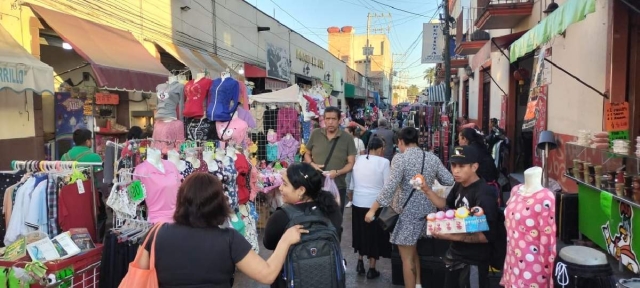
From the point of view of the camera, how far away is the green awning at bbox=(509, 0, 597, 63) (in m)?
4.15

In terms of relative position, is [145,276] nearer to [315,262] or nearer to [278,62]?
[315,262]

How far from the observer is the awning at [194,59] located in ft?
42.8

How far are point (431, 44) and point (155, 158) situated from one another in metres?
18.3

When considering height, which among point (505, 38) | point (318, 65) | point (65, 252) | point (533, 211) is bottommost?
point (65, 252)

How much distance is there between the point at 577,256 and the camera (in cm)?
292

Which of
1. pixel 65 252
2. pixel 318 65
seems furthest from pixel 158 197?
pixel 318 65

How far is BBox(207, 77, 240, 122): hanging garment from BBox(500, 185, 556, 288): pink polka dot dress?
3.76 meters

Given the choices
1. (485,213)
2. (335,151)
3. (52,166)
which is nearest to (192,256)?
(485,213)

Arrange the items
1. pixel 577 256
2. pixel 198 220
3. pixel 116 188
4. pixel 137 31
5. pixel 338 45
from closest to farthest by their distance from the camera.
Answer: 1. pixel 198 220
2. pixel 577 256
3. pixel 116 188
4. pixel 137 31
5. pixel 338 45

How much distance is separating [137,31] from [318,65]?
1909 cm

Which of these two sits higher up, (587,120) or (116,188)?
(587,120)

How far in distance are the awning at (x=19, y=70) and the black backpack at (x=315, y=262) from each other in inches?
248

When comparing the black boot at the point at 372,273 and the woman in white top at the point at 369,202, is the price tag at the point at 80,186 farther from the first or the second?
the black boot at the point at 372,273

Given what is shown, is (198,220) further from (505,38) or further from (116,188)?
(505,38)
